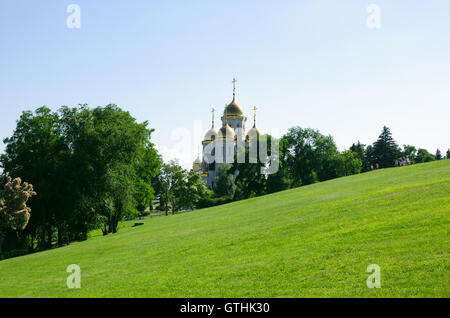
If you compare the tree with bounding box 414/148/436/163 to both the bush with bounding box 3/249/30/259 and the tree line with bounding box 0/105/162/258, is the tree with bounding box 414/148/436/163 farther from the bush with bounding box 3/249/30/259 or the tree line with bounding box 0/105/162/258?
the bush with bounding box 3/249/30/259

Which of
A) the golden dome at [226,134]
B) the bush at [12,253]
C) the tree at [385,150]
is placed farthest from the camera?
the golden dome at [226,134]

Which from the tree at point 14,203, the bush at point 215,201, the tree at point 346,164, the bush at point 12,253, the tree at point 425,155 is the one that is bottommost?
the bush at point 12,253

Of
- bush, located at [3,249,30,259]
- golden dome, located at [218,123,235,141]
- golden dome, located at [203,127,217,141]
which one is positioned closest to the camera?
bush, located at [3,249,30,259]

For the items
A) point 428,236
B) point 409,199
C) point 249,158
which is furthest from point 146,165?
point 428,236

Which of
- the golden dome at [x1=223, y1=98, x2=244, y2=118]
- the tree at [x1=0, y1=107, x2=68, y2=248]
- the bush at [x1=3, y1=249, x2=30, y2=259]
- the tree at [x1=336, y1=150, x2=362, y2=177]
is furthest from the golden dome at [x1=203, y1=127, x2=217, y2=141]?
the bush at [x1=3, y1=249, x2=30, y2=259]

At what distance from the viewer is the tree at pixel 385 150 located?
244ft

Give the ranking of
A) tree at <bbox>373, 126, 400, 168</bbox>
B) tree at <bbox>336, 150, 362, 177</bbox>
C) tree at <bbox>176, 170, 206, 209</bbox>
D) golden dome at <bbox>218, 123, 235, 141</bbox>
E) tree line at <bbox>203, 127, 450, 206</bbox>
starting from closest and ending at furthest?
tree line at <bbox>203, 127, 450, 206</bbox>, tree at <bbox>176, 170, 206, 209</bbox>, tree at <bbox>336, 150, 362, 177</bbox>, tree at <bbox>373, 126, 400, 168</bbox>, golden dome at <bbox>218, 123, 235, 141</bbox>

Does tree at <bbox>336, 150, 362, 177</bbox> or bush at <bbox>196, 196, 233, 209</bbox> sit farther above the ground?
tree at <bbox>336, 150, 362, 177</bbox>

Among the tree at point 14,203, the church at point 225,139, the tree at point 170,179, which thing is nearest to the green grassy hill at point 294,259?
the tree at point 14,203

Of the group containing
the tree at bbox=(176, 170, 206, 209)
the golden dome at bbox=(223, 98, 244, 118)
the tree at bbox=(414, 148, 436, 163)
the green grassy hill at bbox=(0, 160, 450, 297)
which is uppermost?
the golden dome at bbox=(223, 98, 244, 118)

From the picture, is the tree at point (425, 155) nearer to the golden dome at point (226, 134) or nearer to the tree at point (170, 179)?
the golden dome at point (226, 134)

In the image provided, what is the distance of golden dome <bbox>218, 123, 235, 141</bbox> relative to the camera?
77.9 meters

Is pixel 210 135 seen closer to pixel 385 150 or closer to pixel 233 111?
pixel 233 111
